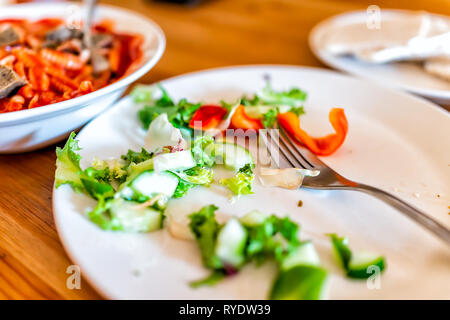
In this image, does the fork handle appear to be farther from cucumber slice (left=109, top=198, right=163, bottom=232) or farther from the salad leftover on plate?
cucumber slice (left=109, top=198, right=163, bottom=232)

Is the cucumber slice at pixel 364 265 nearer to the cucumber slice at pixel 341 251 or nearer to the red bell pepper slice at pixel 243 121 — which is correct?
the cucumber slice at pixel 341 251

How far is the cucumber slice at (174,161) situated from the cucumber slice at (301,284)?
1.06 ft

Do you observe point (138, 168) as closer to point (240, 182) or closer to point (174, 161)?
point (174, 161)

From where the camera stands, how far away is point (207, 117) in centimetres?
109

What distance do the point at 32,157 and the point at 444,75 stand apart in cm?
133

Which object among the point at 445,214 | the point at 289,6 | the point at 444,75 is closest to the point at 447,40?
the point at 444,75

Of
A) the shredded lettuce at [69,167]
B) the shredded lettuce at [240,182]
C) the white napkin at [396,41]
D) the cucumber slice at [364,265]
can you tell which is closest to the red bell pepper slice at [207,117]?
the shredded lettuce at [240,182]

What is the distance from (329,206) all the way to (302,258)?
0.22 m

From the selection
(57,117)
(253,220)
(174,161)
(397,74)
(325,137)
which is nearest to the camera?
(253,220)

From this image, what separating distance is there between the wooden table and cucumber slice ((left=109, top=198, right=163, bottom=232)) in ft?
0.43

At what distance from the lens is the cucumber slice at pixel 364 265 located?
2.20 feet

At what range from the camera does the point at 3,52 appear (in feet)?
3.77

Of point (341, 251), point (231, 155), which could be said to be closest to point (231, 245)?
point (341, 251)

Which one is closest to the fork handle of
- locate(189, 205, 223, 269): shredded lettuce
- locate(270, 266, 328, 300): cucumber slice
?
locate(270, 266, 328, 300): cucumber slice
